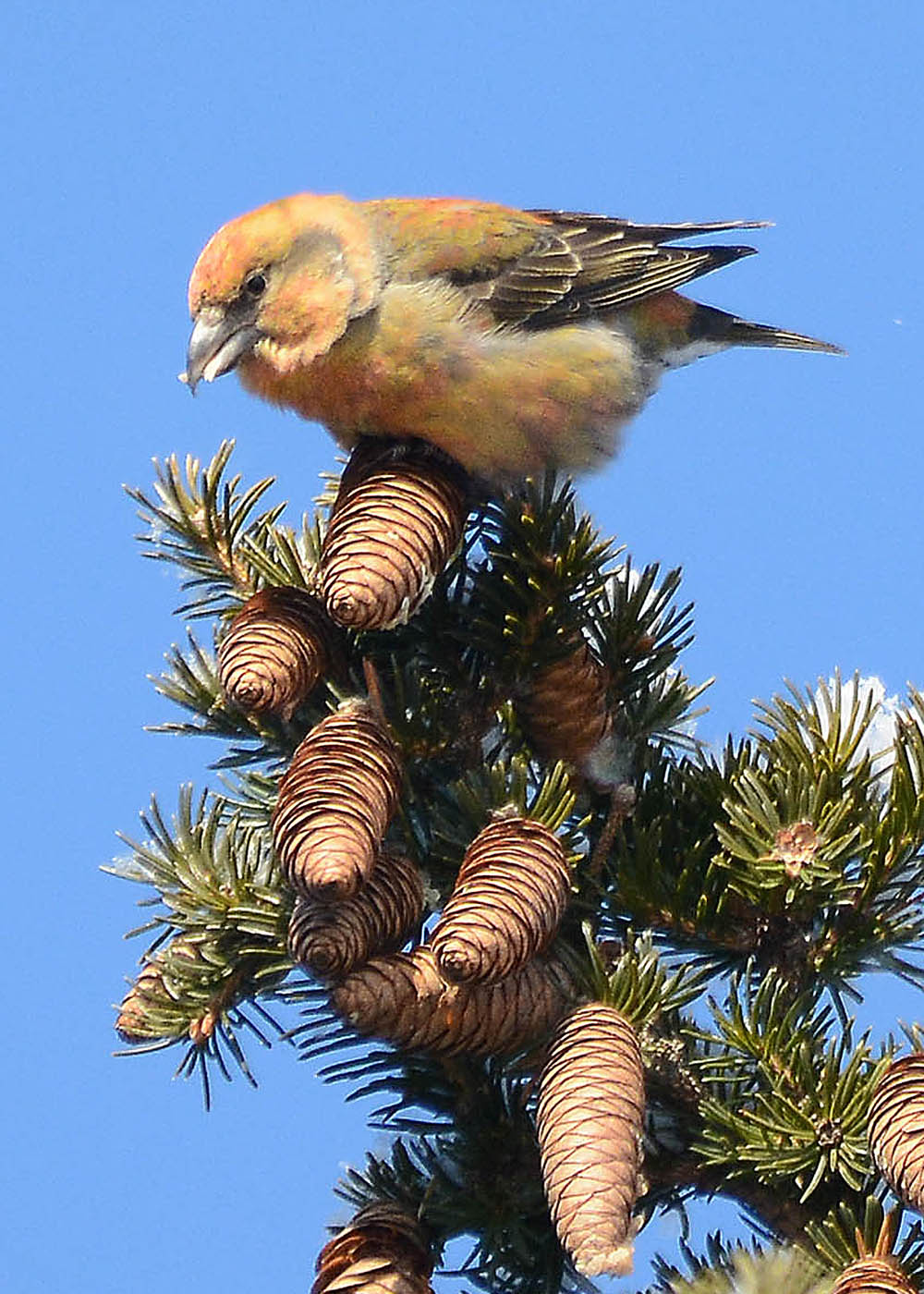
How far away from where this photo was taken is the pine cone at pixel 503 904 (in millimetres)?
1889

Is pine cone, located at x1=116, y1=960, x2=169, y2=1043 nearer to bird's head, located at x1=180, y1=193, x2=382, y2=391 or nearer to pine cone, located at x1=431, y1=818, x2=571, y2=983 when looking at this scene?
pine cone, located at x1=431, y1=818, x2=571, y2=983

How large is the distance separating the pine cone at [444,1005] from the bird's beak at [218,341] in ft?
5.87

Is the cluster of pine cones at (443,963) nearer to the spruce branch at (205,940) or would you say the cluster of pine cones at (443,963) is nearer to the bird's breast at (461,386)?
the spruce branch at (205,940)

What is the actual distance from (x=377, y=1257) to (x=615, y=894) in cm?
58

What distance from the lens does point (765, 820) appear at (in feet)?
7.11

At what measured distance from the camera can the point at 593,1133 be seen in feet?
5.94

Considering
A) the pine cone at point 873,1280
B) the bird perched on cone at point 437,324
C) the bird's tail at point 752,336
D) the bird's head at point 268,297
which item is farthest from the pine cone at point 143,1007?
the bird's tail at point 752,336

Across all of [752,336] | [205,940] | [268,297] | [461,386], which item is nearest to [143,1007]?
[205,940]

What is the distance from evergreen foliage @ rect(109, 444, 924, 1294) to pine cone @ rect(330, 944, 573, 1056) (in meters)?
0.04

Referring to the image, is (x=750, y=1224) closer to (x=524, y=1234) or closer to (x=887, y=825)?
(x=524, y=1234)

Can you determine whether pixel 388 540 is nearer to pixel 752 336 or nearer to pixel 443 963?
pixel 443 963

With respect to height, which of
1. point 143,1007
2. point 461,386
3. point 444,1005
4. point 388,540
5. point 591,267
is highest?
point 591,267

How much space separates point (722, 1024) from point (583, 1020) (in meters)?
0.19

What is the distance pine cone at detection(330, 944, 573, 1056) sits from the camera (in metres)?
1.92
